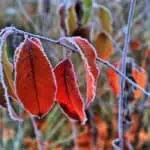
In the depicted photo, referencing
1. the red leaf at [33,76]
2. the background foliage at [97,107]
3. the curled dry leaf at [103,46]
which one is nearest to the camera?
the red leaf at [33,76]

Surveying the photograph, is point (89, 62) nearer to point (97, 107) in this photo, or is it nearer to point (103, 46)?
point (103, 46)

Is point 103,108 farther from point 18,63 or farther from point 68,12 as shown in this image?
point 18,63

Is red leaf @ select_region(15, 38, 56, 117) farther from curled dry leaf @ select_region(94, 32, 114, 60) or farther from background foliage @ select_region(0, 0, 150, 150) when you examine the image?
background foliage @ select_region(0, 0, 150, 150)

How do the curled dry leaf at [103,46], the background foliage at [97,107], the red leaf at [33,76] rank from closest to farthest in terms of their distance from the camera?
the red leaf at [33,76] < the curled dry leaf at [103,46] < the background foliage at [97,107]

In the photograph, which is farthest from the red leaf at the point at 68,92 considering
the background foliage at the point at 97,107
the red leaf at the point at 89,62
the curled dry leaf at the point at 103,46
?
the background foliage at the point at 97,107

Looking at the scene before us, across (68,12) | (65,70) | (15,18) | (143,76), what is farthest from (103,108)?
(65,70)

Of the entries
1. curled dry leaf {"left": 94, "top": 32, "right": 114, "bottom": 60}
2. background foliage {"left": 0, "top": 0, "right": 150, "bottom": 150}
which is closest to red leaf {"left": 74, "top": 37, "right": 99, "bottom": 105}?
curled dry leaf {"left": 94, "top": 32, "right": 114, "bottom": 60}

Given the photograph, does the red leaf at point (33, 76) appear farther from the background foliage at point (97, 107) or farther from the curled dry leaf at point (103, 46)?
the background foliage at point (97, 107)
